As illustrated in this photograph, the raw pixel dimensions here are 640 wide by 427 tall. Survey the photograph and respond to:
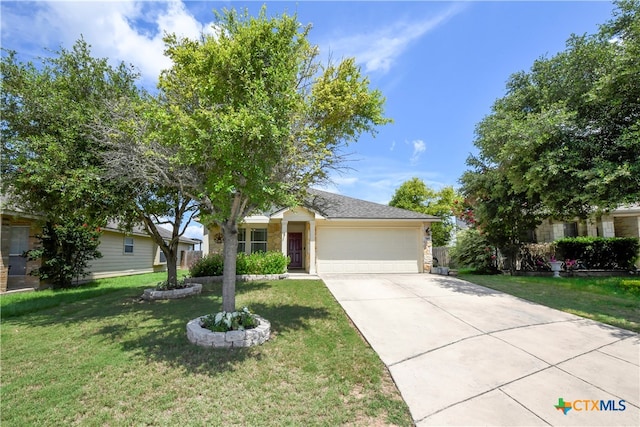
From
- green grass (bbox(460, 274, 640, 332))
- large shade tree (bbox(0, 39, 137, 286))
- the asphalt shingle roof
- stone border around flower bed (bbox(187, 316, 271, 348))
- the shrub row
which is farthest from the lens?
the asphalt shingle roof

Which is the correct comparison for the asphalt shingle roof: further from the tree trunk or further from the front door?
the tree trunk

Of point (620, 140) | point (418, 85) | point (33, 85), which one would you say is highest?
point (418, 85)

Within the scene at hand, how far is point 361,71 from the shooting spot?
717 cm

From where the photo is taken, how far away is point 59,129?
291 inches

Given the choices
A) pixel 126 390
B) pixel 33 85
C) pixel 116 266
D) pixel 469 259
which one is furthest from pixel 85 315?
pixel 469 259

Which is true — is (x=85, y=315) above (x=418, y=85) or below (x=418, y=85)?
below

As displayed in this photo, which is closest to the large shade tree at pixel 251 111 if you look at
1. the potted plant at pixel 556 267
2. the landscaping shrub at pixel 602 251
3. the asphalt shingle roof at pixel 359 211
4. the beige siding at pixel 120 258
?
the asphalt shingle roof at pixel 359 211

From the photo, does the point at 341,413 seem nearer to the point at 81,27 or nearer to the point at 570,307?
the point at 570,307

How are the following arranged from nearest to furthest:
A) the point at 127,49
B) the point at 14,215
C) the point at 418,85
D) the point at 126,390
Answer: the point at 126,390 → the point at 127,49 → the point at 418,85 → the point at 14,215

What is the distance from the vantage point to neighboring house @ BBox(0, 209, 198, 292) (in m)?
11.3

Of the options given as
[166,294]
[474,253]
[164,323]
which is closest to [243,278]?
[166,294]

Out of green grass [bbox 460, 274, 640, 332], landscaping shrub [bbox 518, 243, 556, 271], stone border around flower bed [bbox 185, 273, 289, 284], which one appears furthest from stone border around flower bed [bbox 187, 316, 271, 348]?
landscaping shrub [bbox 518, 243, 556, 271]

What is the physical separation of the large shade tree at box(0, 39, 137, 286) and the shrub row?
4.81 meters

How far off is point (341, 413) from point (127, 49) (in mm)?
10703
